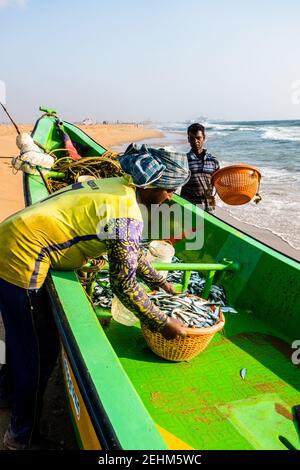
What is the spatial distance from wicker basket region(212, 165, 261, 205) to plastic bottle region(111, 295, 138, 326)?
224 centimetres

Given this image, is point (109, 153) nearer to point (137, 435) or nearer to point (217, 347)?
point (217, 347)

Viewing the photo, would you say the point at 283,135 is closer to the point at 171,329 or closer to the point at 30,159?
the point at 30,159

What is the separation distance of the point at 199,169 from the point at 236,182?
32.9 inches

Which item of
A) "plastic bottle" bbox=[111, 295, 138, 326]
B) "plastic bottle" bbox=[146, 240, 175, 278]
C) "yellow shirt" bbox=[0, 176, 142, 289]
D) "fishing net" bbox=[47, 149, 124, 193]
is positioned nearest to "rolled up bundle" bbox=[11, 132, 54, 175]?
"fishing net" bbox=[47, 149, 124, 193]

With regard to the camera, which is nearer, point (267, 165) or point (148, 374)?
point (148, 374)

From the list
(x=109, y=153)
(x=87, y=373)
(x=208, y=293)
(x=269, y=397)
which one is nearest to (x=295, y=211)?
(x=109, y=153)

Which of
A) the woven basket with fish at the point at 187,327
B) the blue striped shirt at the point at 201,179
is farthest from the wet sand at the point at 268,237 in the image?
the woven basket with fish at the point at 187,327

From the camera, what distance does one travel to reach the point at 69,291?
2.63 m

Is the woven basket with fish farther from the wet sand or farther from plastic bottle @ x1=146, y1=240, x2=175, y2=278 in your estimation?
the wet sand

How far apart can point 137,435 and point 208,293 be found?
2.75 meters

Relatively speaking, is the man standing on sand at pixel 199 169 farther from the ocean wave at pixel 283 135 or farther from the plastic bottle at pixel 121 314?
the ocean wave at pixel 283 135

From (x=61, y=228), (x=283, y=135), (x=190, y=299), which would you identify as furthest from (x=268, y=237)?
(x=283, y=135)

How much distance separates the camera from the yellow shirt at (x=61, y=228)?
2.39 meters

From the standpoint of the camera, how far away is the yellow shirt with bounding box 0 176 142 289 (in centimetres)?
239
